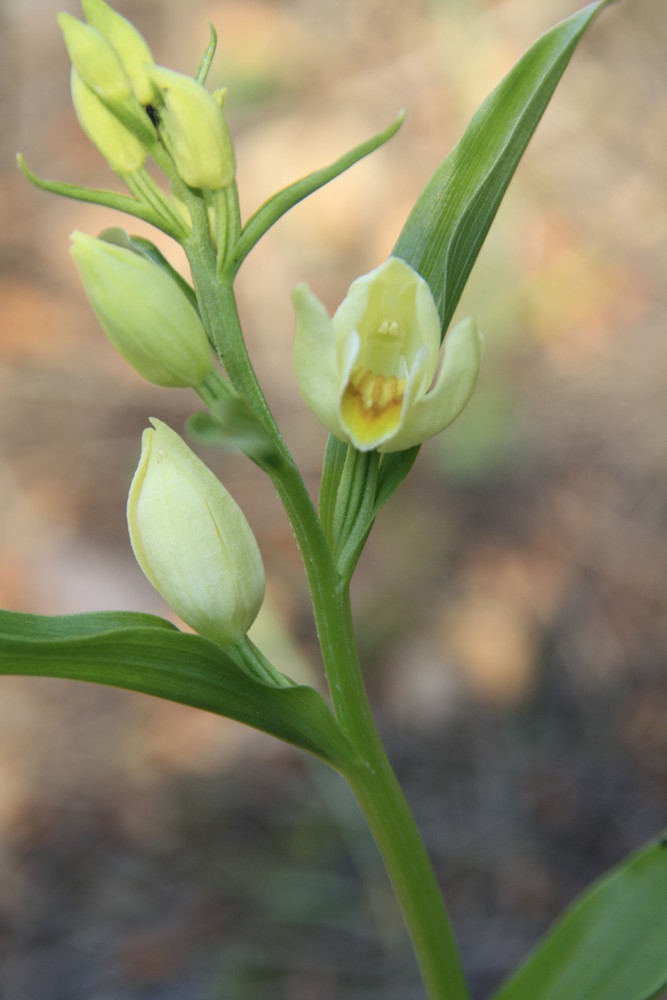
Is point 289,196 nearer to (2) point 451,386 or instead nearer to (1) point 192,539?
(2) point 451,386

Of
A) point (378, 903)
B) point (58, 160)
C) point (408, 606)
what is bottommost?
point (378, 903)

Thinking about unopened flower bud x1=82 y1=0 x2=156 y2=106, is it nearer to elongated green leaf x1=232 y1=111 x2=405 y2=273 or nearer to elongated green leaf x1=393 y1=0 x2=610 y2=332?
elongated green leaf x1=232 y1=111 x2=405 y2=273

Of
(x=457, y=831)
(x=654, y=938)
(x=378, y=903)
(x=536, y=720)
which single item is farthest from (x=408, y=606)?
(x=654, y=938)

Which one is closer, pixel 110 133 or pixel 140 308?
pixel 140 308

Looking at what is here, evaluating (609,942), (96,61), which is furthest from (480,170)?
(609,942)

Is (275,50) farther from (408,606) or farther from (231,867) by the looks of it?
(231,867)

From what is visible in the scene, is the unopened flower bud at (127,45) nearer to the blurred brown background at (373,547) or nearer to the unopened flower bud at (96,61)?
the unopened flower bud at (96,61)
